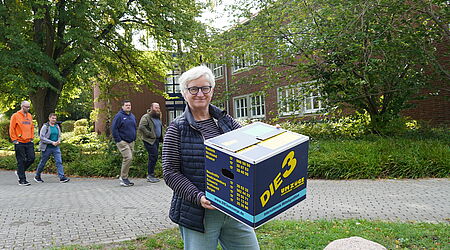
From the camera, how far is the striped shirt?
7.37 ft

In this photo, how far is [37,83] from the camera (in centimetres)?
1262

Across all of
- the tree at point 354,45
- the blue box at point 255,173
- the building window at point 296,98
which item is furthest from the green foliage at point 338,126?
the blue box at point 255,173

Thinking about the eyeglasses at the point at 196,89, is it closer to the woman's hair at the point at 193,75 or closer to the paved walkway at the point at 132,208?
the woman's hair at the point at 193,75

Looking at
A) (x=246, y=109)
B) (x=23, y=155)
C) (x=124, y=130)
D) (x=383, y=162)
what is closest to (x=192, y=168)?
(x=124, y=130)

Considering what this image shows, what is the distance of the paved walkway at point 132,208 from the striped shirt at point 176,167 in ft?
9.14

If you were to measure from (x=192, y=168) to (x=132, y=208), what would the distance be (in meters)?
4.51

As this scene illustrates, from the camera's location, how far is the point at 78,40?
13.1 meters

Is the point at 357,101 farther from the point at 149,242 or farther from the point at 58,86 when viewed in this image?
the point at 58,86

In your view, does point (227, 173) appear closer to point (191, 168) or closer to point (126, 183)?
point (191, 168)

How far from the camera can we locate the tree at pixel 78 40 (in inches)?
502

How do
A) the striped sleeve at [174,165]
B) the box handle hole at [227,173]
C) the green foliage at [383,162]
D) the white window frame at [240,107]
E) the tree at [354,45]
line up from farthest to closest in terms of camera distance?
1. the white window frame at [240,107]
2. the tree at [354,45]
3. the green foliage at [383,162]
4. the striped sleeve at [174,165]
5. the box handle hole at [227,173]

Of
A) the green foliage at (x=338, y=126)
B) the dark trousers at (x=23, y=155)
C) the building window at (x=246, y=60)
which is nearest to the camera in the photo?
the dark trousers at (x=23, y=155)

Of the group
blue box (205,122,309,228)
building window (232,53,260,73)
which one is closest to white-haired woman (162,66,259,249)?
blue box (205,122,309,228)

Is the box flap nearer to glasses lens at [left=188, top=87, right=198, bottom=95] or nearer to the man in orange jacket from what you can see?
glasses lens at [left=188, top=87, right=198, bottom=95]
